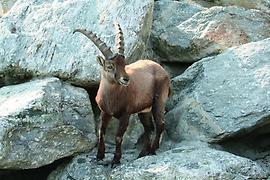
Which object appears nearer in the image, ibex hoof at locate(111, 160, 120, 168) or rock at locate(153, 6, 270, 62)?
ibex hoof at locate(111, 160, 120, 168)

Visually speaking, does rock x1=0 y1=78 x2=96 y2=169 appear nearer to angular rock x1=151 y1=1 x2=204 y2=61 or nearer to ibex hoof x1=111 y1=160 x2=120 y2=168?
ibex hoof x1=111 y1=160 x2=120 y2=168

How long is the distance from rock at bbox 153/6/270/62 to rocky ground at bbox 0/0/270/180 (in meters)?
0.02

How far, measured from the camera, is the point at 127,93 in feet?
29.2

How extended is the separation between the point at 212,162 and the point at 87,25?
11.8ft

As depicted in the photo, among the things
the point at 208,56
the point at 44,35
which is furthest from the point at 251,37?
the point at 44,35

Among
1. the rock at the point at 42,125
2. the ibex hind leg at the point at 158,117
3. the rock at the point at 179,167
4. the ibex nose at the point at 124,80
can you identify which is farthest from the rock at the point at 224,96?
the ibex nose at the point at 124,80

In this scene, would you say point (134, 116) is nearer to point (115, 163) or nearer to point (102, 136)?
point (102, 136)

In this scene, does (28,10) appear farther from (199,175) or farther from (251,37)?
(199,175)

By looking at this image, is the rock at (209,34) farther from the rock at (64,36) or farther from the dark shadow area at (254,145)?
the dark shadow area at (254,145)

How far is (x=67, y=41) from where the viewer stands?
Answer: 413 inches

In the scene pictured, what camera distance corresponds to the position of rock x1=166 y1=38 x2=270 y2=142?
9297 mm

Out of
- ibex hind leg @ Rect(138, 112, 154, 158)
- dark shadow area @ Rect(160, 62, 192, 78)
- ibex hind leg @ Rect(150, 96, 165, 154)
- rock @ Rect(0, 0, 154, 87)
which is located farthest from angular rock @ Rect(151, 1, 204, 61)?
ibex hind leg @ Rect(150, 96, 165, 154)

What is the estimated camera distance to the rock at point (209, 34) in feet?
37.8

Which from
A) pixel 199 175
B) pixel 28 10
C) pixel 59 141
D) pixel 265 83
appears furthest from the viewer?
pixel 28 10
